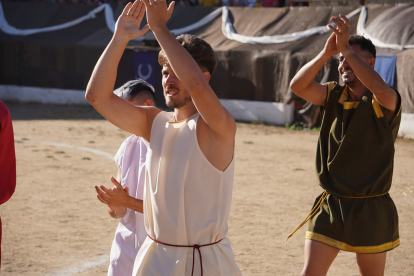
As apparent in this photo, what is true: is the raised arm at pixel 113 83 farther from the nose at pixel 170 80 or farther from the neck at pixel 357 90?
the neck at pixel 357 90

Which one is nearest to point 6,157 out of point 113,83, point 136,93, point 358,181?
point 113,83

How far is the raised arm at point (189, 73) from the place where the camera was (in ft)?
6.98

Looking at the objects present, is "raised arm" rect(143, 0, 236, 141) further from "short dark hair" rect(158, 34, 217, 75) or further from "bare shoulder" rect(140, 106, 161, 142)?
"bare shoulder" rect(140, 106, 161, 142)

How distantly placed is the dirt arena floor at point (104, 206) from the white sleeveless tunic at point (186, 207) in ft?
8.46

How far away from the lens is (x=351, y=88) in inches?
139

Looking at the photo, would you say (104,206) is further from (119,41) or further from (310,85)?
(119,41)

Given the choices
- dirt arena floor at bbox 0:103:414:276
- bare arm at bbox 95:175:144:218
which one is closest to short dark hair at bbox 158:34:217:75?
bare arm at bbox 95:175:144:218

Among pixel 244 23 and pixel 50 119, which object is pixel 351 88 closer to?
pixel 50 119

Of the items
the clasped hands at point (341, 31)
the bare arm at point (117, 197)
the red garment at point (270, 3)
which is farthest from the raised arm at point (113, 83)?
the red garment at point (270, 3)

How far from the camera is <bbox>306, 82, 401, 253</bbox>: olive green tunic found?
3334 mm

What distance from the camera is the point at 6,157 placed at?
8.44ft

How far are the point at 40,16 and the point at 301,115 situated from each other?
12726 millimetres

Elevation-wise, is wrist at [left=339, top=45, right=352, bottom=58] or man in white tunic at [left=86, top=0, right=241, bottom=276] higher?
wrist at [left=339, top=45, right=352, bottom=58]

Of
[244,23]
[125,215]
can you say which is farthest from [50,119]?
[125,215]
